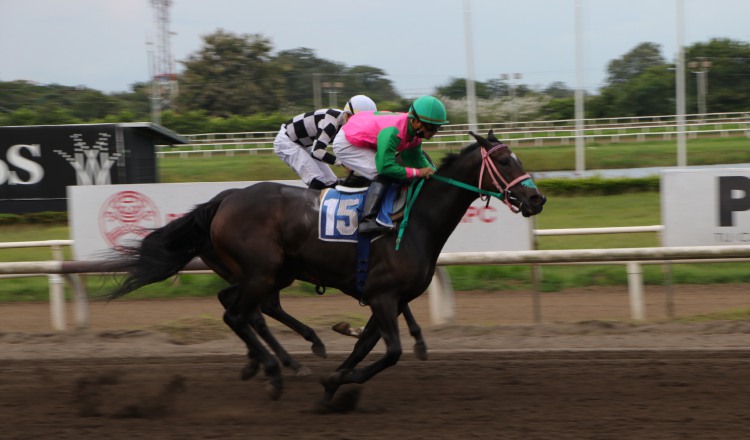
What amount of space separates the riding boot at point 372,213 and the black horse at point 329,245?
0.27 feet

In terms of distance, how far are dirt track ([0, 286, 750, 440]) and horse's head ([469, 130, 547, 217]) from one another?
1.18m

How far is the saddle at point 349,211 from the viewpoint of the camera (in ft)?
18.0

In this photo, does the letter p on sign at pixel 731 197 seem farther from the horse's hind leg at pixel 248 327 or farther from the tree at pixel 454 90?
the tree at pixel 454 90

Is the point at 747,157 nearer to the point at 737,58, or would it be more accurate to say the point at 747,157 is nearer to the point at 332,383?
the point at 737,58

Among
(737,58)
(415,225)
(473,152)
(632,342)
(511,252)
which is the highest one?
(737,58)

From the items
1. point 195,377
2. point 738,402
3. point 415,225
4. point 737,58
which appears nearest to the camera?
point 738,402

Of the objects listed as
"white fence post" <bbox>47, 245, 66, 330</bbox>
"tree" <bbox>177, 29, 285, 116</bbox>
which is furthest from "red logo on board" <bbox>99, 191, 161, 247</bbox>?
"tree" <bbox>177, 29, 285, 116</bbox>

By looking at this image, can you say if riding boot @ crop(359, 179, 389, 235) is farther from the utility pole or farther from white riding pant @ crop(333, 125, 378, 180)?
the utility pole

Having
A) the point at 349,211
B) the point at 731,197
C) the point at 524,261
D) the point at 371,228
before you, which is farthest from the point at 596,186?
the point at 371,228

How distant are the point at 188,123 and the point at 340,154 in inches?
1072

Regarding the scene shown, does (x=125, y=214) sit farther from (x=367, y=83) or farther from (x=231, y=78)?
(x=367, y=83)

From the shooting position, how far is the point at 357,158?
18.7 feet

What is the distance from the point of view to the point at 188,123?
105 feet

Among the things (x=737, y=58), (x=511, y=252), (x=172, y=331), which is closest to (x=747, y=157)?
(x=737, y=58)
